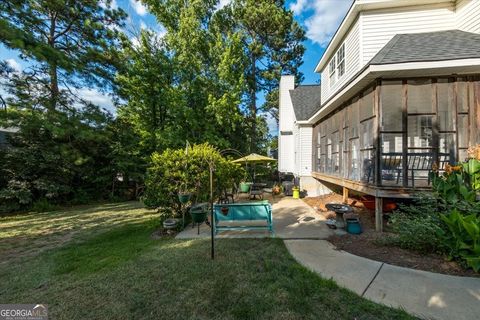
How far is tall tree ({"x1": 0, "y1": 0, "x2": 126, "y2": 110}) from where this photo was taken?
32.8 ft

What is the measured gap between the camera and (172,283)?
352cm

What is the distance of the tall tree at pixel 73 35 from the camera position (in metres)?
9.98

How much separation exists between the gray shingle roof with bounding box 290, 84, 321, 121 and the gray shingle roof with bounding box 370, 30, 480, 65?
256 inches

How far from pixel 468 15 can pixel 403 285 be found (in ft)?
28.4

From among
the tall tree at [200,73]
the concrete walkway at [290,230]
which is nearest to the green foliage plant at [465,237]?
the concrete walkway at [290,230]

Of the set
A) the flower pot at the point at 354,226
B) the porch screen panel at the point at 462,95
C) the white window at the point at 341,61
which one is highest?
the white window at the point at 341,61

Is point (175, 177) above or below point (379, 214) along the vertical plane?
above

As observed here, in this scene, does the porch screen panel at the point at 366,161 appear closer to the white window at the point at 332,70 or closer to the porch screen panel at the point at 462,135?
the porch screen panel at the point at 462,135

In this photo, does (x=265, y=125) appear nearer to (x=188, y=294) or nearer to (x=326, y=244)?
(x=326, y=244)

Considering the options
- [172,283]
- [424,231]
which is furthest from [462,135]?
[172,283]

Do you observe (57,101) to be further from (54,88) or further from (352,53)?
(352,53)

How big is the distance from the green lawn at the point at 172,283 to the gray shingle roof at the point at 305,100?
10467mm

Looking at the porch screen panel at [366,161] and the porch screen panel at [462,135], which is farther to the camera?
the porch screen panel at [366,161]

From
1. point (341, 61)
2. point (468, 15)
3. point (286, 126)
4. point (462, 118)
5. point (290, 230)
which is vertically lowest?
point (290, 230)
